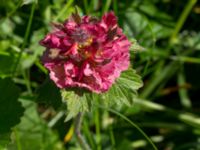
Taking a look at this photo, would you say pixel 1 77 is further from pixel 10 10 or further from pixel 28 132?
pixel 10 10

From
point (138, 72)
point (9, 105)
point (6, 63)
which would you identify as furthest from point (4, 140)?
point (138, 72)

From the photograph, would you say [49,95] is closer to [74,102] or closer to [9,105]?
[74,102]

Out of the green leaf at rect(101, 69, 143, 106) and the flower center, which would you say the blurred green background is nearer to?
the green leaf at rect(101, 69, 143, 106)

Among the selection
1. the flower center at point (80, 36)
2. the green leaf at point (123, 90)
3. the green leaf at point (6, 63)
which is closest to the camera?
the flower center at point (80, 36)

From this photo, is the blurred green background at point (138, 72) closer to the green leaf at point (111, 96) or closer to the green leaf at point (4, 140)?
the green leaf at point (4, 140)

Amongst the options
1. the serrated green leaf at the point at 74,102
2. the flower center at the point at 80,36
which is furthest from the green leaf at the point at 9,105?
the flower center at the point at 80,36

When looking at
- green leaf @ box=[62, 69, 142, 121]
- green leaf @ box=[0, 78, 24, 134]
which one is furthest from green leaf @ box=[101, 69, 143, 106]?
green leaf @ box=[0, 78, 24, 134]
